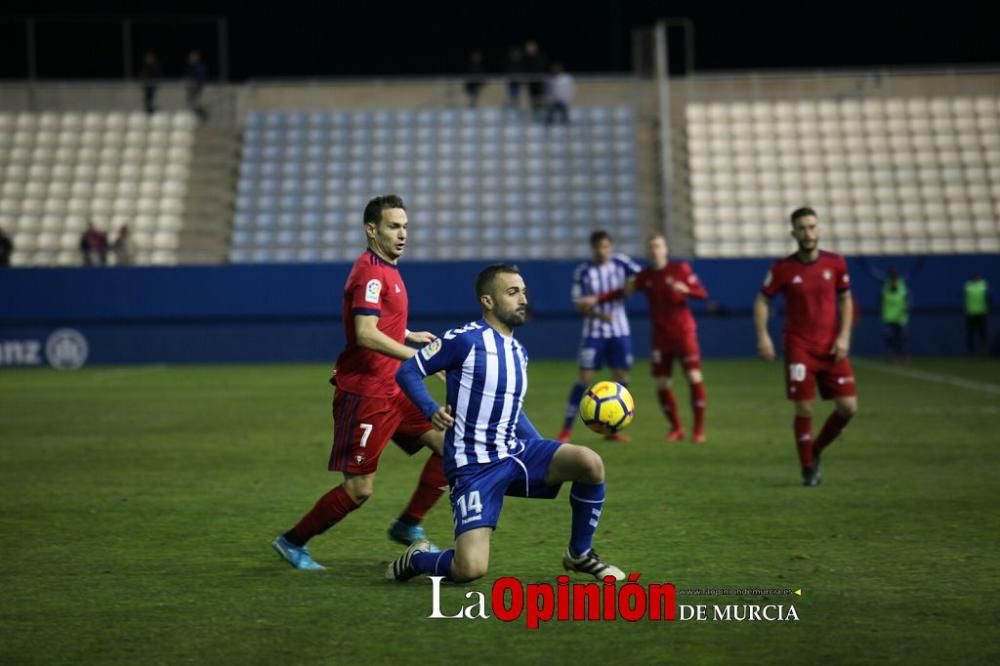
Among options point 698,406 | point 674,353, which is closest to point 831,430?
point 698,406

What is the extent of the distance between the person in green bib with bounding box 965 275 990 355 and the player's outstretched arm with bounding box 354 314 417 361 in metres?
24.9

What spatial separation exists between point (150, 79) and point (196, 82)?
120 cm

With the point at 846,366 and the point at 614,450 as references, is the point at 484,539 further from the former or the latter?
the point at 614,450

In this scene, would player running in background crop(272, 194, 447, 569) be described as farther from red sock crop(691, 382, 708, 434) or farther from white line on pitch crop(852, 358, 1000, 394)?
white line on pitch crop(852, 358, 1000, 394)

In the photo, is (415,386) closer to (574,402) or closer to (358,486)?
(358,486)

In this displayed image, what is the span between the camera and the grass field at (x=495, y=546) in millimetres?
6465

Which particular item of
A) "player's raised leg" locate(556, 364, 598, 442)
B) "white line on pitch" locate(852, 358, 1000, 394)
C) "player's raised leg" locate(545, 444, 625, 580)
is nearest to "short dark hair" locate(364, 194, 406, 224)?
"player's raised leg" locate(545, 444, 625, 580)

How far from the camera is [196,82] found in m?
36.6

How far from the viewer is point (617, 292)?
53.4ft

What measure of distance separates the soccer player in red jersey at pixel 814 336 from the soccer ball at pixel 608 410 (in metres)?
3.63

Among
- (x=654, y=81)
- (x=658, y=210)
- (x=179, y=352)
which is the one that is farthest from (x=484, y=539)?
(x=654, y=81)

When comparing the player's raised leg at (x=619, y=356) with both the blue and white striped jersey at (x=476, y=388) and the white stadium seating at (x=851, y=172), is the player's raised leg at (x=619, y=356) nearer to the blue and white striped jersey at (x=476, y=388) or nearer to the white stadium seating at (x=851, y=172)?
the blue and white striped jersey at (x=476, y=388)

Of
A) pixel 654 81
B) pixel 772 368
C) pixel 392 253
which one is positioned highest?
pixel 654 81

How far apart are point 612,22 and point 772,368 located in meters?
12.7
